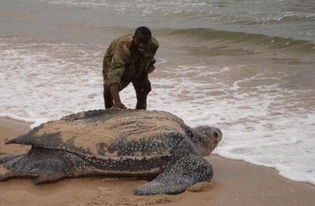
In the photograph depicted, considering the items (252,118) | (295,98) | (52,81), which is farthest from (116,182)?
(52,81)

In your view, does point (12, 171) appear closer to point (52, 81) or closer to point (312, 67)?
point (52, 81)

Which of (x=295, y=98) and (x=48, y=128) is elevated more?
(x=48, y=128)

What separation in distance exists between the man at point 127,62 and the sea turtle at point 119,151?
1.13 feet

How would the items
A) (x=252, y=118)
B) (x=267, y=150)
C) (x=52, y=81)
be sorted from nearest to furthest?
(x=267, y=150), (x=252, y=118), (x=52, y=81)

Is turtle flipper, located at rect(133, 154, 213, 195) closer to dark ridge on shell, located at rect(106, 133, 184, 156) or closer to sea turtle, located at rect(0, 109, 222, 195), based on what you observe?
sea turtle, located at rect(0, 109, 222, 195)

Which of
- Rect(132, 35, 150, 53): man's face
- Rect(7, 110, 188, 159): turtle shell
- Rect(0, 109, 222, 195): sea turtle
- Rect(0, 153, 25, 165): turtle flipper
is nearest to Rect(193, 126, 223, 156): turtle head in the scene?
Rect(0, 109, 222, 195): sea turtle

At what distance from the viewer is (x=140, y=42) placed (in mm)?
3795

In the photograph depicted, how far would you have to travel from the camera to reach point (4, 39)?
10758 millimetres

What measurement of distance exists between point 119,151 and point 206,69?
404 cm

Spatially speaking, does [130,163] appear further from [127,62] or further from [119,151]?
[127,62]

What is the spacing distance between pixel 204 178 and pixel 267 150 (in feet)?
2.76

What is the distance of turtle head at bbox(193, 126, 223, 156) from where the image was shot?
3631mm

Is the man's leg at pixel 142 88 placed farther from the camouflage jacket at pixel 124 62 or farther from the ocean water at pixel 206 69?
the ocean water at pixel 206 69

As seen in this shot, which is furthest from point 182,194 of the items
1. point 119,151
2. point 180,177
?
point 119,151
